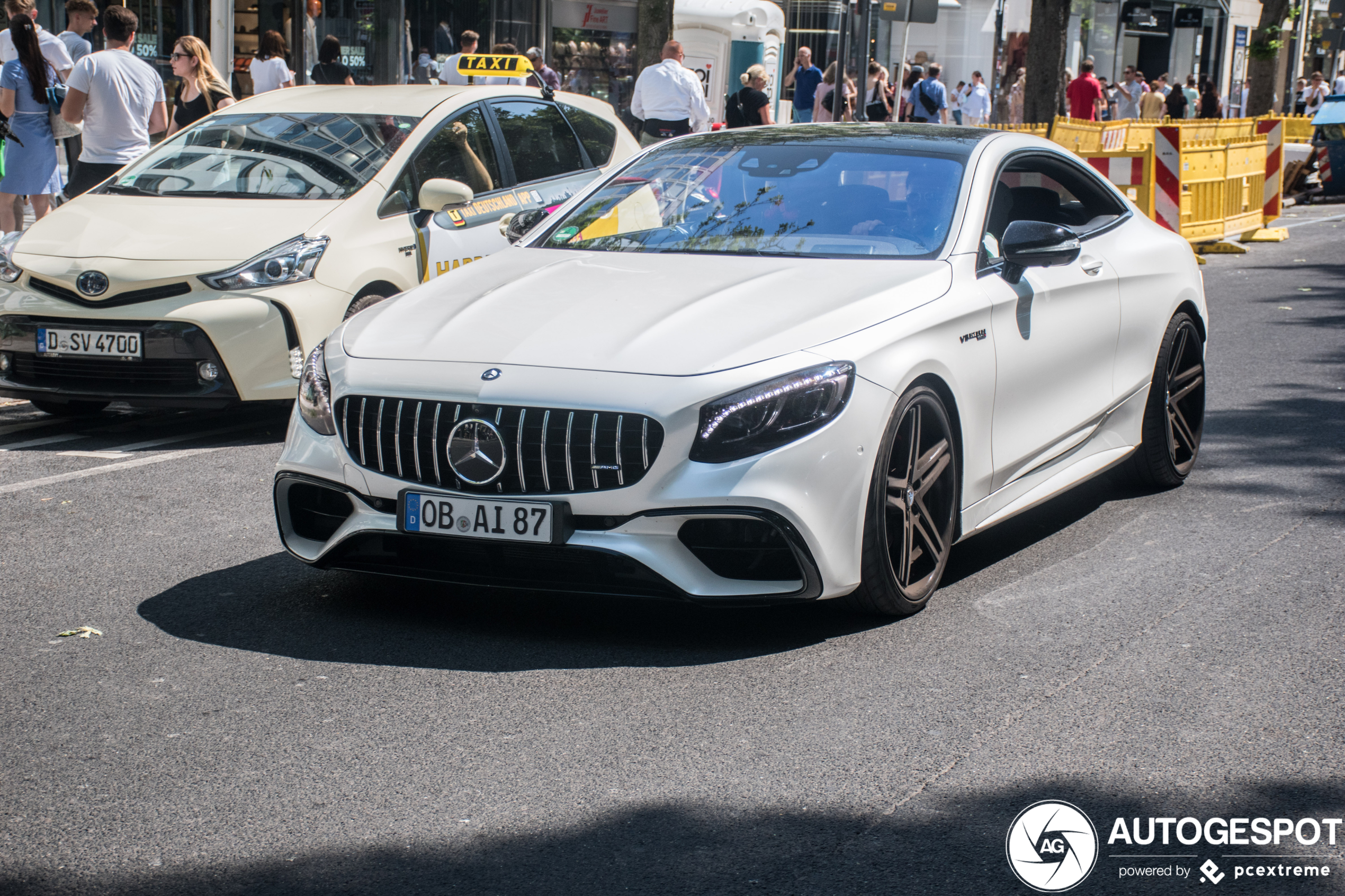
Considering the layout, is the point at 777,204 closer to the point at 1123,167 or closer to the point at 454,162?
the point at 454,162

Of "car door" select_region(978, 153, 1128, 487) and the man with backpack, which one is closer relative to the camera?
"car door" select_region(978, 153, 1128, 487)

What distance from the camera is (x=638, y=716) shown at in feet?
12.7

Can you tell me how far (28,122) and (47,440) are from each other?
4629 mm

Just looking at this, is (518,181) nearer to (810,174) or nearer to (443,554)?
(810,174)

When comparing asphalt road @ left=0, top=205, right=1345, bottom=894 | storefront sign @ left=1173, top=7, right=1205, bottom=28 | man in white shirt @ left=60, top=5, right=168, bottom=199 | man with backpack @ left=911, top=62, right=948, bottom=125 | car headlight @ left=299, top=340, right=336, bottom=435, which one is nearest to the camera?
asphalt road @ left=0, top=205, right=1345, bottom=894

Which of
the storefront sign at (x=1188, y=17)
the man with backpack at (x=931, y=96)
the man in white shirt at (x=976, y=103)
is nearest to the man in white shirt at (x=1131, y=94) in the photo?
the man in white shirt at (x=976, y=103)

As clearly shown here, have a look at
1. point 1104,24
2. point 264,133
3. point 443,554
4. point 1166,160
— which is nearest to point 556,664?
point 443,554

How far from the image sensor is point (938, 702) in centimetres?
398

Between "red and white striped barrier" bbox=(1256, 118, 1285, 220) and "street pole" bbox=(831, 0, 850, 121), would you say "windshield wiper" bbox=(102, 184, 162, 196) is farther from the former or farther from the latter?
"red and white striped barrier" bbox=(1256, 118, 1285, 220)

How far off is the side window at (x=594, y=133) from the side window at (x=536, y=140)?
8 centimetres

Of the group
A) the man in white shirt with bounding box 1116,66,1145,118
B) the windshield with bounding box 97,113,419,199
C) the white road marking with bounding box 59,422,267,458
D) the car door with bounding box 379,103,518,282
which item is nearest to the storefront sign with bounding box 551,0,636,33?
the man in white shirt with bounding box 1116,66,1145,118

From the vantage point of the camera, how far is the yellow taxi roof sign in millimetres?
14477

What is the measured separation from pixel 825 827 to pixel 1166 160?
44.0 ft

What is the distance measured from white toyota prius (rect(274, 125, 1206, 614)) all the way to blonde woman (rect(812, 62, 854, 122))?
53.2 ft
